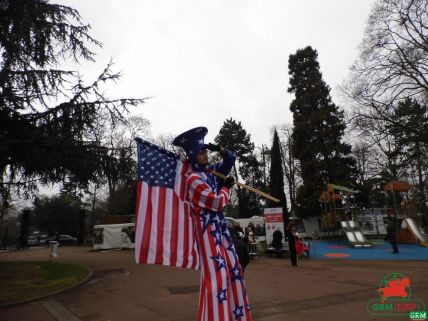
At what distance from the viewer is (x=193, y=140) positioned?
3516 mm

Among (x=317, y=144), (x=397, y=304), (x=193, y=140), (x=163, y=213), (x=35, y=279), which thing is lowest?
(x=35, y=279)

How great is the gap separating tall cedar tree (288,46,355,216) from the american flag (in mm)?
34760

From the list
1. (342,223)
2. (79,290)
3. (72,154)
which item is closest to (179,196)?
(79,290)

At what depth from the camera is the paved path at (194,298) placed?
664cm

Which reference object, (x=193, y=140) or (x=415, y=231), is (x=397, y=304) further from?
(x=415, y=231)

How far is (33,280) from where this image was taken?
1227cm

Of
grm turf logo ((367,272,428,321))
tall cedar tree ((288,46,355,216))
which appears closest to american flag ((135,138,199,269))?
grm turf logo ((367,272,428,321))

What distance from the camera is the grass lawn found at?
985cm

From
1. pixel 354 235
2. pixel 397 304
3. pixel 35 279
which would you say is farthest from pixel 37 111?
pixel 354 235

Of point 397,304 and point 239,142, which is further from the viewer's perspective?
point 239,142

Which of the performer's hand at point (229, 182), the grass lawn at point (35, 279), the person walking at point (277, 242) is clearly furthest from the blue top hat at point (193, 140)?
the person walking at point (277, 242)

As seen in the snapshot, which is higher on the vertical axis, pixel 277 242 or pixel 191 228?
pixel 191 228

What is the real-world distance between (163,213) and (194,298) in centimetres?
547

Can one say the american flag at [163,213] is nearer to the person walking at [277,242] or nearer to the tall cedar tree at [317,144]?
the person walking at [277,242]
